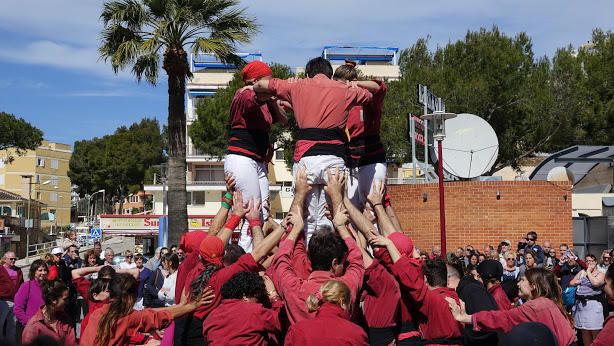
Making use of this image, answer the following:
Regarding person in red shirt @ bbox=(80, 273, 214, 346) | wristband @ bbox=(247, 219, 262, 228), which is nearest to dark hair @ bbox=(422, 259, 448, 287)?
person in red shirt @ bbox=(80, 273, 214, 346)

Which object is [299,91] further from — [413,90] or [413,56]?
[413,56]

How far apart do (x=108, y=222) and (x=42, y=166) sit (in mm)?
48691

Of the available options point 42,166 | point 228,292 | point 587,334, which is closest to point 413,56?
point 587,334

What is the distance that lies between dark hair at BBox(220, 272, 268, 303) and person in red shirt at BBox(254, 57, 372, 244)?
1.55 meters

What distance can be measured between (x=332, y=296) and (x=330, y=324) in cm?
21

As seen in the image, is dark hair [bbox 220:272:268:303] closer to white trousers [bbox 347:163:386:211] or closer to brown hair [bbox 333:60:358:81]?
brown hair [bbox 333:60:358:81]

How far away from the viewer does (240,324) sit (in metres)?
5.90

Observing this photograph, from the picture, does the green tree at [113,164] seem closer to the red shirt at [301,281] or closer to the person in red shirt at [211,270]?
the person in red shirt at [211,270]

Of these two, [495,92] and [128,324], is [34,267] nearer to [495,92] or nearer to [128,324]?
[128,324]

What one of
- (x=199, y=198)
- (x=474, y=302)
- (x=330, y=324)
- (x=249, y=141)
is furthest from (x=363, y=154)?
(x=199, y=198)

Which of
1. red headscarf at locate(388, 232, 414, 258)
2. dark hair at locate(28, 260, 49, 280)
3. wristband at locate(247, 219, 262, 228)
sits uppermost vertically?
wristband at locate(247, 219, 262, 228)

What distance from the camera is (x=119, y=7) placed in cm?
2092

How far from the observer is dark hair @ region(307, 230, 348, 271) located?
6230 mm

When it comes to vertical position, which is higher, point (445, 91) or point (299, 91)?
point (445, 91)
